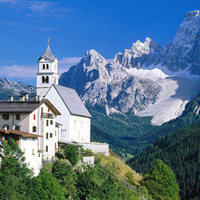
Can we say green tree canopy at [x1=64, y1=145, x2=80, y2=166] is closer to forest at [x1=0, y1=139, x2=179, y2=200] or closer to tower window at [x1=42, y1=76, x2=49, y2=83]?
forest at [x1=0, y1=139, x2=179, y2=200]

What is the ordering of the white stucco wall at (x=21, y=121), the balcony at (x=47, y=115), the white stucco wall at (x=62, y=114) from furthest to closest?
the white stucco wall at (x=62, y=114) < the balcony at (x=47, y=115) < the white stucco wall at (x=21, y=121)

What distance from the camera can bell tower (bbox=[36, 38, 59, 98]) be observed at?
387ft

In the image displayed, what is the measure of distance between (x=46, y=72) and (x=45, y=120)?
33028 millimetres

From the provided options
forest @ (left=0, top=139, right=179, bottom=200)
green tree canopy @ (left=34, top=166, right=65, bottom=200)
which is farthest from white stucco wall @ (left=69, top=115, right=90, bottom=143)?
green tree canopy @ (left=34, top=166, right=65, bottom=200)

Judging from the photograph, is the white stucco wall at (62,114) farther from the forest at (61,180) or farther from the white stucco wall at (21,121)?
the white stucco wall at (21,121)

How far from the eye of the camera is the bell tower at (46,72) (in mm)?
117938

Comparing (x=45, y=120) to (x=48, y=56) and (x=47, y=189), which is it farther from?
(x=48, y=56)

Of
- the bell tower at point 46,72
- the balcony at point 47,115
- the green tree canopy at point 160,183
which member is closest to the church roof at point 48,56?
the bell tower at point 46,72

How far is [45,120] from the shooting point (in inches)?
3479

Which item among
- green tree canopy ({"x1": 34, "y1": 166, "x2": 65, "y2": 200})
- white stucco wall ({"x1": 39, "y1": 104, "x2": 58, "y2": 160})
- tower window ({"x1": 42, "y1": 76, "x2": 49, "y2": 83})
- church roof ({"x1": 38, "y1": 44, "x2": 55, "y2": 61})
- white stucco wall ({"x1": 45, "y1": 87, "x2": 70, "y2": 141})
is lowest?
green tree canopy ({"x1": 34, "y1": 166, "x2": 65, "y2": 200})

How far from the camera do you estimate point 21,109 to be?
86125 mm

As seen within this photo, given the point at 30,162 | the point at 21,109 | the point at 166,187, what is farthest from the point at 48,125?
the point at 166,187

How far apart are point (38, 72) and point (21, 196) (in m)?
64.6

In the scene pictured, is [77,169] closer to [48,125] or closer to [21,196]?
[48,125]
